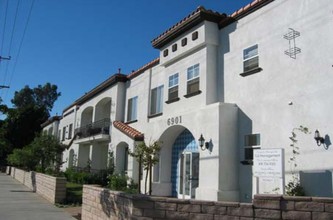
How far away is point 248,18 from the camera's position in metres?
14.6

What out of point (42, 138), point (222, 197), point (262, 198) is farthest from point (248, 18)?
point (42, 138)

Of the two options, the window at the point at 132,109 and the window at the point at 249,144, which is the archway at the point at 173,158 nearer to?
the window at the point at 249,144

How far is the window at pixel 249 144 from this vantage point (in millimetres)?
13621

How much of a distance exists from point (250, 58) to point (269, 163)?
15.9 feet

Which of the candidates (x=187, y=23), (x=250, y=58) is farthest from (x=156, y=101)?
(x=250, y=58)

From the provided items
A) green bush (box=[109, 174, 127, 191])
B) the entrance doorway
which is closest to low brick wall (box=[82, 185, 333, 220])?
the entrance doorway

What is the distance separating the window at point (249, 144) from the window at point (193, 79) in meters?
3.61

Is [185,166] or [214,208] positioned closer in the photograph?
[214,208]

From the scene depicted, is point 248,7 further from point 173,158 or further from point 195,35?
point 173,158

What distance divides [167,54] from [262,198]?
1310 cm

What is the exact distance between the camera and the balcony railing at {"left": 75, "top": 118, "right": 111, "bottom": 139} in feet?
89.8

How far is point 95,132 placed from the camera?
29016 millimetres

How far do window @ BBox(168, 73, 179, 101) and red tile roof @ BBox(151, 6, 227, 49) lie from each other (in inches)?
74.7

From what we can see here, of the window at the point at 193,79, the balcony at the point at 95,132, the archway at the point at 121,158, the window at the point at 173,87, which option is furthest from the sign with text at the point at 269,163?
the balcony at the point at 95,132
